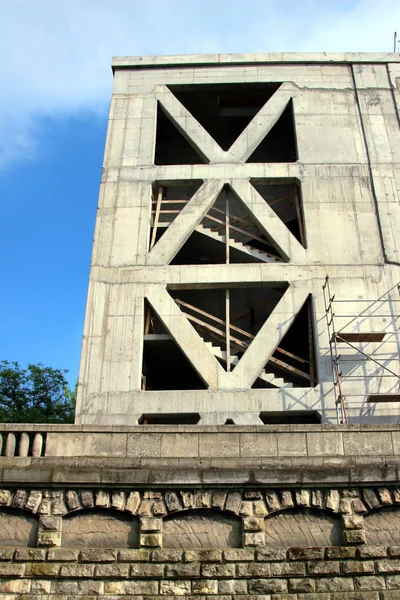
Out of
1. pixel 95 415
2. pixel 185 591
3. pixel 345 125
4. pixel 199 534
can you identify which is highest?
pixel 345 125

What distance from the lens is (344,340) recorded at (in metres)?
21.3

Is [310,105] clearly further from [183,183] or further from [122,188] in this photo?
[122,188]

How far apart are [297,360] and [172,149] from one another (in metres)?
13.0

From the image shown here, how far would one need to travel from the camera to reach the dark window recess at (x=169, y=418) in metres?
20.8

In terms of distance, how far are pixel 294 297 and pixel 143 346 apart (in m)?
5.65

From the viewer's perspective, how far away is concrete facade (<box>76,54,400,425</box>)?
21.1 m

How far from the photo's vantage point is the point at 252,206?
24703 millimetres

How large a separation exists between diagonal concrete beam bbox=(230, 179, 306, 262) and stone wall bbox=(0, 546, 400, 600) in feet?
42.0

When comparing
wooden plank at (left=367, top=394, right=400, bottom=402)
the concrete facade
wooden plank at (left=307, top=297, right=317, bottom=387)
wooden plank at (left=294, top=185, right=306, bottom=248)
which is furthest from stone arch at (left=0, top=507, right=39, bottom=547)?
wooden plank at (left=294, top=185, right=306, bottom=248)

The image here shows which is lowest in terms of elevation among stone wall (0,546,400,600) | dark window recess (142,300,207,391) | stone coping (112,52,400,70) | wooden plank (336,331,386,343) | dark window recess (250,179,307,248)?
stone wall (0,546,400,600)

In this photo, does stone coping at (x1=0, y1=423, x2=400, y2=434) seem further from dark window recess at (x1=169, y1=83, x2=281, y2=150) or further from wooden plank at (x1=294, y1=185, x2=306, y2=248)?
dark window recess at (x1=169, y1=83, x2=281, y2=150)

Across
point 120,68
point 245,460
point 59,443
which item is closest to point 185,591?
point 245,460

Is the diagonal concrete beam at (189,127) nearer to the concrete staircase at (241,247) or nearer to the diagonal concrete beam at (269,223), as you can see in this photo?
the diagonal concrete beam at (269,223)

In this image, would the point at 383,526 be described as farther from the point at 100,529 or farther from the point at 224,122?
the point at 224,122
